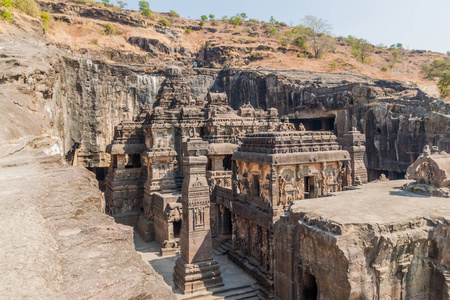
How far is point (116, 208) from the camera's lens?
19594 mm

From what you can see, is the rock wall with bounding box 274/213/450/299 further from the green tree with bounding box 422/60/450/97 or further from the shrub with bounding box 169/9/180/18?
the shrub with bounding box 169/9/180/18

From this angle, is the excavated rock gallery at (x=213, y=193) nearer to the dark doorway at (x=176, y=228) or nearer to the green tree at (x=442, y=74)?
the dark doorway at (x=176, y=228)

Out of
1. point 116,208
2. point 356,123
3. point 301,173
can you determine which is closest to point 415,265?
point 301,173

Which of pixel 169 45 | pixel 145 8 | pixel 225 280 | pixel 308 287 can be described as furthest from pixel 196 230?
pixel 145 8

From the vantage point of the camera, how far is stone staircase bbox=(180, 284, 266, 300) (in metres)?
10.9

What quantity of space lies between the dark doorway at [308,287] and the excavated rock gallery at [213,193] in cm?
4

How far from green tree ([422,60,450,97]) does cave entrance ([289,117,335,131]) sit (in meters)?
10.8

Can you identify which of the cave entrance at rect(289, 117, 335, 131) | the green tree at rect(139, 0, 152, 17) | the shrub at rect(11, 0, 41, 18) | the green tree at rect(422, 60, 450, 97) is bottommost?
the cave entrance at rect(289, 117, 335, 131)

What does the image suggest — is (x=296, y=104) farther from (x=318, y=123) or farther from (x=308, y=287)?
(x=308, y=287)

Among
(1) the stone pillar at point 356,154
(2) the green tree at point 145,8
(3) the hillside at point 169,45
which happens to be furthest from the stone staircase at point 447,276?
(2) the green tree at point 145,8

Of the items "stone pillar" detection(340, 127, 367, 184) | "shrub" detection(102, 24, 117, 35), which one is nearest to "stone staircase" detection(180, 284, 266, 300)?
"stone pillar" detection(340, 127, 367, 184)

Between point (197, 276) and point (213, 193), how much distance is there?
572 cm

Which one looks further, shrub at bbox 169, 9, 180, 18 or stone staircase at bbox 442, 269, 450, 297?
shrub at bbox 169, 9, 180, 18

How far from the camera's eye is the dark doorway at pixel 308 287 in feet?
27.7
